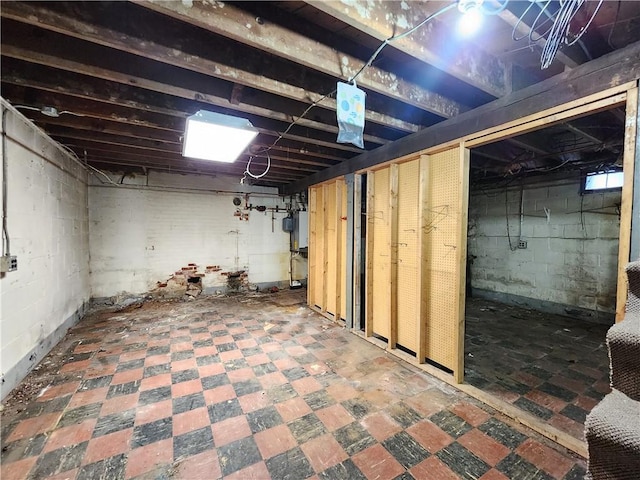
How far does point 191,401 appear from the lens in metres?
2.18

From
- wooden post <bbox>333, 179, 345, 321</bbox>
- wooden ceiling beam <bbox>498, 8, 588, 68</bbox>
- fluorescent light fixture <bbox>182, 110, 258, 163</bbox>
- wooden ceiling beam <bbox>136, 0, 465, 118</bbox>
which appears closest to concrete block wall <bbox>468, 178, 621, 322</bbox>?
wooden post <bbox>333, 179, 345, 321</bbox>

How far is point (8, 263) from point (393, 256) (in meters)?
3.55

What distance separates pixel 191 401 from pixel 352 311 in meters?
2.27

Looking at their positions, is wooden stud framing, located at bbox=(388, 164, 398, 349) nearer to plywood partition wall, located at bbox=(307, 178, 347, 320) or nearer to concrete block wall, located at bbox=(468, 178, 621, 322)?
plywood partition wall, located at bbox=(307, 178, 347, 320)

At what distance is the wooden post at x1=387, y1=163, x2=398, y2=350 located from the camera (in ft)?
10.4

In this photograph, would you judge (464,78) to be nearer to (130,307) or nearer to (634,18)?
(634,18)

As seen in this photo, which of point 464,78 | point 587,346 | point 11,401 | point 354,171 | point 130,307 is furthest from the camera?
point 130,307

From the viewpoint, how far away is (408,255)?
10.1 ft

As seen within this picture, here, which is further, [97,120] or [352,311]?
[352,311]

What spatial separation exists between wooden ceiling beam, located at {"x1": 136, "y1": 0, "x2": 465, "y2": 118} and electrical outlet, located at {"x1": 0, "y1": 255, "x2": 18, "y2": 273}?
2.30 m

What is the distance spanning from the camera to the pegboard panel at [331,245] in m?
4.30

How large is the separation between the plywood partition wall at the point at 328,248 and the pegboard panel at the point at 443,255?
1.50 metres

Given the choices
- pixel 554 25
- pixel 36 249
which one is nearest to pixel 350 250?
pixel 554 25

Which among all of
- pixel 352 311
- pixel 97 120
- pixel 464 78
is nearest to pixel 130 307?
pixel 97 120
